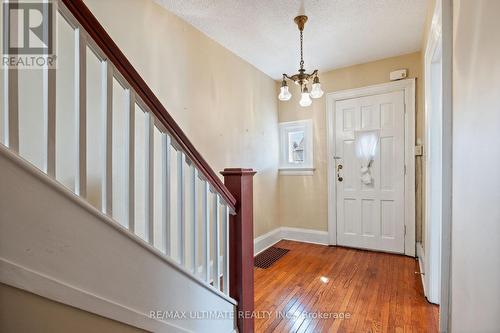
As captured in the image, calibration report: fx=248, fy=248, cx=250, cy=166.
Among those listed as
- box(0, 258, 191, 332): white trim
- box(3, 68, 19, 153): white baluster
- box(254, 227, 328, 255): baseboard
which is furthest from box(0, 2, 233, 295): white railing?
box(254, 227, 328, 255): baseboard

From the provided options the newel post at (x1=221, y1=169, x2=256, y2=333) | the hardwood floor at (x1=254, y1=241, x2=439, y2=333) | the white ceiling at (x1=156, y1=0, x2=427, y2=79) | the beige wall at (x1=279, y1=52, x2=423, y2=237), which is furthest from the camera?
the beige wall at (x1=279, y1=52, x2=423, y2=237)

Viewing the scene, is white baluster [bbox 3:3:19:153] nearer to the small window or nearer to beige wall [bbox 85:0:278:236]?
beige wall [bbox 85:0:278:236]

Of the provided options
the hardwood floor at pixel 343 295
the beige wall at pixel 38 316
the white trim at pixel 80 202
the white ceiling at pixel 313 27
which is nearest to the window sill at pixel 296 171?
the hardwood floor at pixel 343 295

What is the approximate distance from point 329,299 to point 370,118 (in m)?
2.27

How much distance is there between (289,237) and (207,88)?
253cm

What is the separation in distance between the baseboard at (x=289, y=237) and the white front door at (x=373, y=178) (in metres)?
0.26

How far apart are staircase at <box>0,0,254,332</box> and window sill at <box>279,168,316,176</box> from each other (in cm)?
225

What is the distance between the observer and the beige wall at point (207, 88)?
1878 mm

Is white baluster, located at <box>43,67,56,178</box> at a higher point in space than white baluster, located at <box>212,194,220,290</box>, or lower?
higher

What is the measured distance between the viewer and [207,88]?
257cm

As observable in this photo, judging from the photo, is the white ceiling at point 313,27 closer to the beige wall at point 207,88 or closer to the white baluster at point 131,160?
the beige wall at point 207,88

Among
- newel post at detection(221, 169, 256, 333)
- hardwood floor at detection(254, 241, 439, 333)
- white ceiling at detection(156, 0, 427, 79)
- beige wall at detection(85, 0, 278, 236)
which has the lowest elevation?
hardwood floor at detection(254, 241, 439, 333)

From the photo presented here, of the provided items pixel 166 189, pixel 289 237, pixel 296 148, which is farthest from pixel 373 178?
pixel 166 189

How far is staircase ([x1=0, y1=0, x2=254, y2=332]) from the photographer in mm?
667
